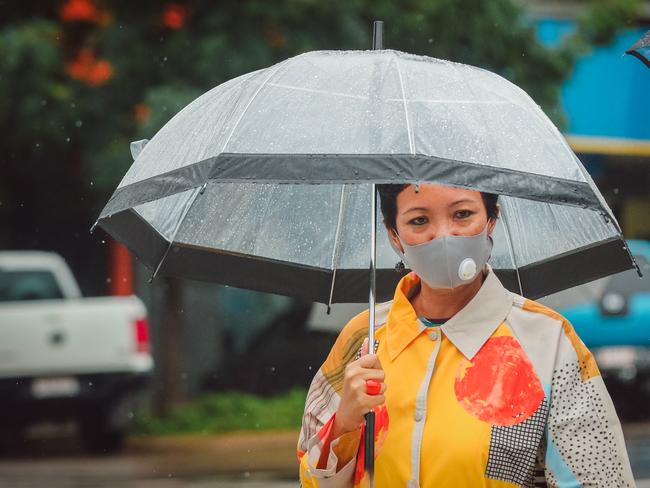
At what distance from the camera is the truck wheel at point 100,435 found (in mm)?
12508

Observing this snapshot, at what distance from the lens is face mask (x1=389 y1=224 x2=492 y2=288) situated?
2918mm

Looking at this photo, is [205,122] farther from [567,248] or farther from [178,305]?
[178,305]

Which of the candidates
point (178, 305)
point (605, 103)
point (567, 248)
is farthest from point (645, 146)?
point (567, 248)

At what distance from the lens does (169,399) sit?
541 inches

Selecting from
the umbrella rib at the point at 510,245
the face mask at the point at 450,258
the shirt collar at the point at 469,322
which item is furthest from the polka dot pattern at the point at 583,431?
the umbrella rib at the point at 510,245

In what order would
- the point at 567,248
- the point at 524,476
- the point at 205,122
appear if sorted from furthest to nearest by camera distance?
the point at 567,248, the point at 205,122, the point at 524,476

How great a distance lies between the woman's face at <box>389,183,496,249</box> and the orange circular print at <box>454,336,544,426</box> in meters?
0.26

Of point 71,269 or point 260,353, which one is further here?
point 71,269

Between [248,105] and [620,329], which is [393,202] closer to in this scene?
[248,105]

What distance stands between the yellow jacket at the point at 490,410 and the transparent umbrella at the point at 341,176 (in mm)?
107

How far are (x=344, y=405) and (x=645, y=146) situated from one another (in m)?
13.4

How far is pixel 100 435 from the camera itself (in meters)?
12.6

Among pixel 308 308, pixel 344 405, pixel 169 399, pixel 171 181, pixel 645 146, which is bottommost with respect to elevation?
pixel 169 399

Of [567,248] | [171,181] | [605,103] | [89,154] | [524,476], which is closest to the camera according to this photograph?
[524,476]
